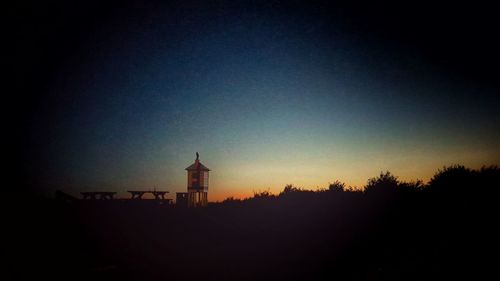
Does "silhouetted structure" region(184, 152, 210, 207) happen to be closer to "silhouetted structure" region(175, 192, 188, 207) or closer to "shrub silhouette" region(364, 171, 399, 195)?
"silhouetted structure" region(175, 192, 188, 207)

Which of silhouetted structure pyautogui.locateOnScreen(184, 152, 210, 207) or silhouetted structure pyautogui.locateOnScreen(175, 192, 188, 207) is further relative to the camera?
silhouetted structure pyautogui.locateOnScreen(184, 152, 210, 207)

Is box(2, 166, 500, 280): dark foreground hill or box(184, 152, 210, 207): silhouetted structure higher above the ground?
box(184, 152, 210, 207): silhouetted structure

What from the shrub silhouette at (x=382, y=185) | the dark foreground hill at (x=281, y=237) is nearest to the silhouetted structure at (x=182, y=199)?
the dark foreground hill at (x=281, y=237)

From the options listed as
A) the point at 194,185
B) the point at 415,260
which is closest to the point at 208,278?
the point at 415,260

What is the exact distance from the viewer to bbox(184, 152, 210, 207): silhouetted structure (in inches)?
1001

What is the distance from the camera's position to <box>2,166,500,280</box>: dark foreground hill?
1051 cm

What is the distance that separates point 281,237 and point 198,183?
10.3 meters

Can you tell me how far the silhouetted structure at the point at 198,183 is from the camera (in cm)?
2542

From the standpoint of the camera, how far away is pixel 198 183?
1005 inches

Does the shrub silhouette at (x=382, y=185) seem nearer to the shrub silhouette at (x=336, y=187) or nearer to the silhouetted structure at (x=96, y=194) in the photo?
the shrub silhouette at (x=336, y=187)

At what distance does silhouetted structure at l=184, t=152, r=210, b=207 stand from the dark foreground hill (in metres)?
3.86

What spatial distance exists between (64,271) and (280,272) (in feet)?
27.2

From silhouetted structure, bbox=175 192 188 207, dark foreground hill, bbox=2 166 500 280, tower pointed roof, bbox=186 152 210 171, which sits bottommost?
dark foreground hill, bbox=2 166 500 280

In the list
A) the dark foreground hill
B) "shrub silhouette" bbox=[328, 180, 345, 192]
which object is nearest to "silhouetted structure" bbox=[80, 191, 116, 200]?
the dark foreground hill
